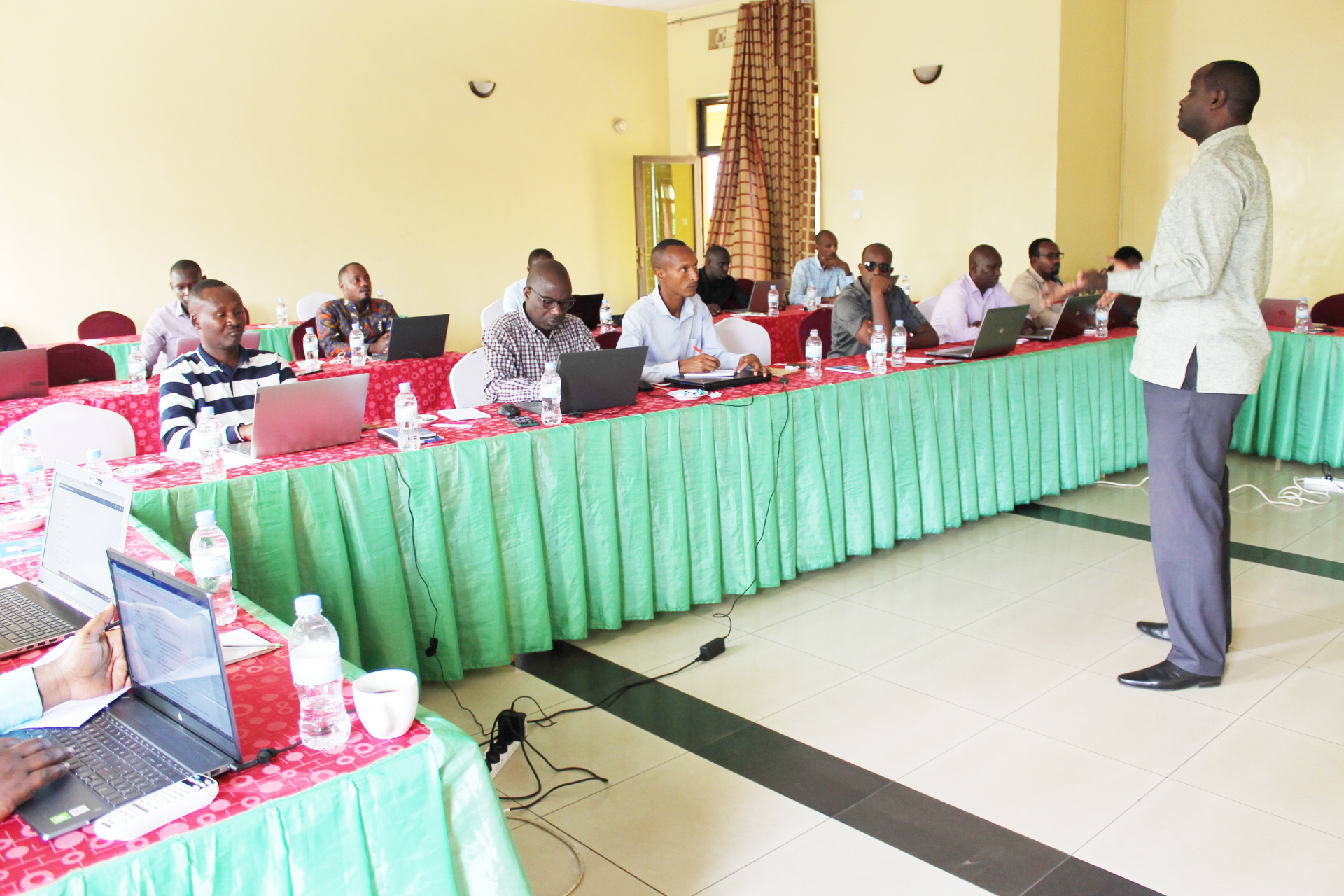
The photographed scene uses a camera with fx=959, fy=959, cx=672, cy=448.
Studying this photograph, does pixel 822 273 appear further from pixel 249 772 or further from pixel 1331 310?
pixel 249 772

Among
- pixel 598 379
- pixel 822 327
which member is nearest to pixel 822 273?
pixel 822 327

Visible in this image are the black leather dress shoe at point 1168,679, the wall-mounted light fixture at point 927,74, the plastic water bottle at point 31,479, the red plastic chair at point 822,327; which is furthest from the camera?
the wall-mounted light fixture at point 927,74

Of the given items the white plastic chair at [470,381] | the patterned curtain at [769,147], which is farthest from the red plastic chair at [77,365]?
the patterned curtain at [769,147]

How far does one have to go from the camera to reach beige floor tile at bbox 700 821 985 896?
6.23ft

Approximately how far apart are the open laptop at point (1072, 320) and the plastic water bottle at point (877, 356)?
115 centimetres

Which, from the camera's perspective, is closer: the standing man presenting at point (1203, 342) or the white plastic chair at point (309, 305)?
the standing man presenting at point (1203, 342)

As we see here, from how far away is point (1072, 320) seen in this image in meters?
4.70

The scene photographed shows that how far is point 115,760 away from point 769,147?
8.61m

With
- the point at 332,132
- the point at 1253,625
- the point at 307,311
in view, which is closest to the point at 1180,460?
the point at 1253,625

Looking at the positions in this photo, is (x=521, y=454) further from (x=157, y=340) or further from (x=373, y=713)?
(x=157, y=340)

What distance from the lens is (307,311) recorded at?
725 cm

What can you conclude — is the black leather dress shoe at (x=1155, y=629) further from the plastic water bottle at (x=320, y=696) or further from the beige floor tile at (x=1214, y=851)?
the plastic water bottle at (x=320, y=696)

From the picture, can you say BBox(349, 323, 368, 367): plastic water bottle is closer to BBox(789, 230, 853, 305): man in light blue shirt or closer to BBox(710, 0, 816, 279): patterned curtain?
BBox(789, 230, 853, 305): man in light blue shirt

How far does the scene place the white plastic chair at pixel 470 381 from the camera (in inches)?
155
